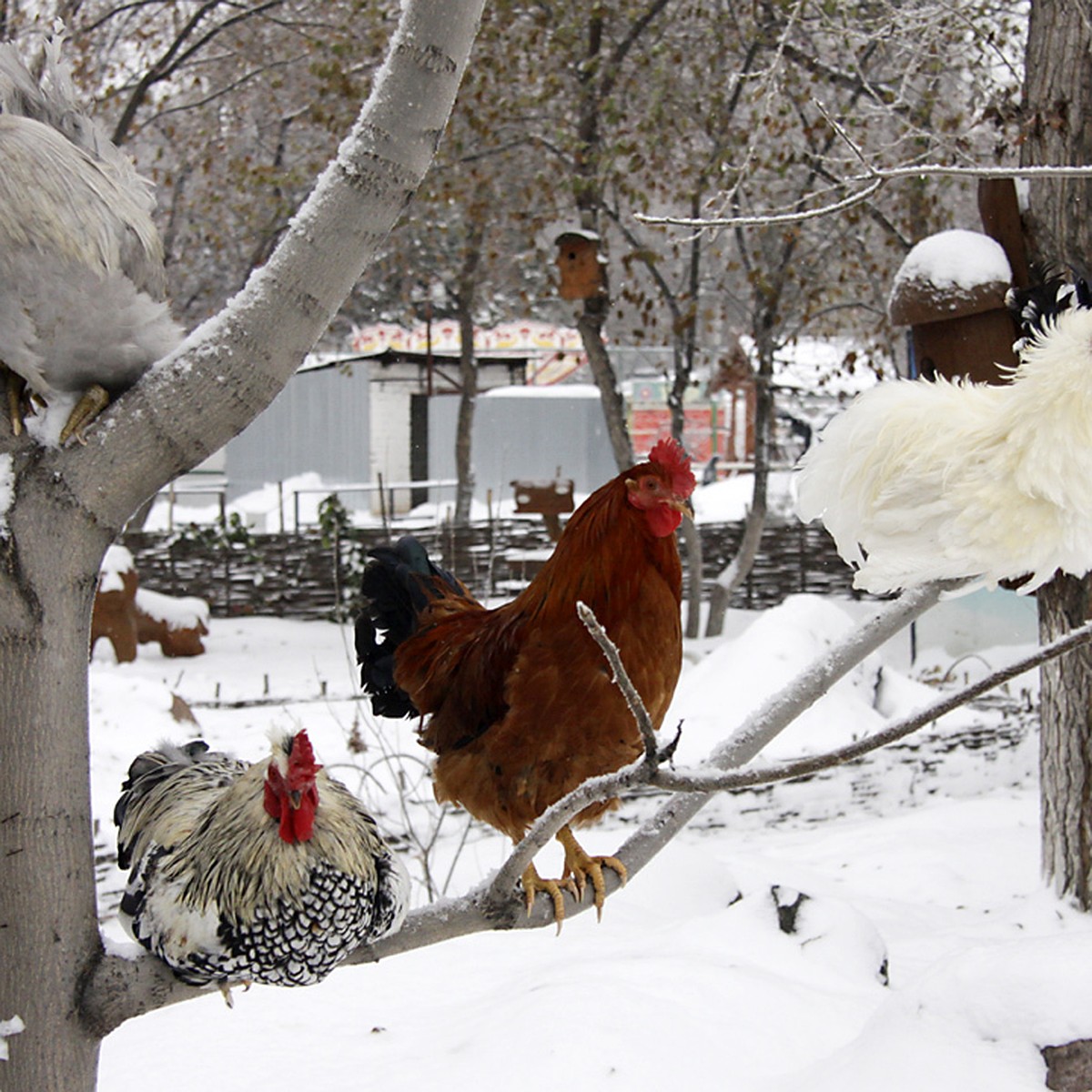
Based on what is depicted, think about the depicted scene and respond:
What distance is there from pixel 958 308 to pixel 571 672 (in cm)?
114

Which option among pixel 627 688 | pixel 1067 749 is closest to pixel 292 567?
pixel 1067 749

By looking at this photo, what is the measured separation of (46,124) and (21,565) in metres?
0.50

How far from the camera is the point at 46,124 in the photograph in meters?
1.23

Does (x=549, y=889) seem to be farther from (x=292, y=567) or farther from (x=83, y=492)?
(x=292, y=567)

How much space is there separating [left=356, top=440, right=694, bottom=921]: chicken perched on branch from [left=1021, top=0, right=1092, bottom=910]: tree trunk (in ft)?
6.06

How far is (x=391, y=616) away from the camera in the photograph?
7.47 feet

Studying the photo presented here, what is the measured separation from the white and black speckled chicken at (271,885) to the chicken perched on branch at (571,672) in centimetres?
31

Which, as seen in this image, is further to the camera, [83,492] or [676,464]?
[676,464]

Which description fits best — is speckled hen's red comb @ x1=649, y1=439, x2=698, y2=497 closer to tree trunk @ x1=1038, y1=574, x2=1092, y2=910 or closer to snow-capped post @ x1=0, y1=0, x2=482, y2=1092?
snow-capped post @ x1=0, y1=0, x2=482, y2=1092

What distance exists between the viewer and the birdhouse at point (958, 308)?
2184mm

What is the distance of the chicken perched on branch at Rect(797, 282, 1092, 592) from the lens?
0.84m

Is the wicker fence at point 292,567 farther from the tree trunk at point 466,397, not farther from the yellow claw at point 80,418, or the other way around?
the yellow claw at point 80,418

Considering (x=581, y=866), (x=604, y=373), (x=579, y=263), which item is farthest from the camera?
(x=604, y=373)

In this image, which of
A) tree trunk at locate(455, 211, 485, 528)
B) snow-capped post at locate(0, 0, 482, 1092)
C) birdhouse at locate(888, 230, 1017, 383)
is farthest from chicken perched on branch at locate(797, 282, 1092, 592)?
tree trunk at locate(455, 211, 485, 528)
